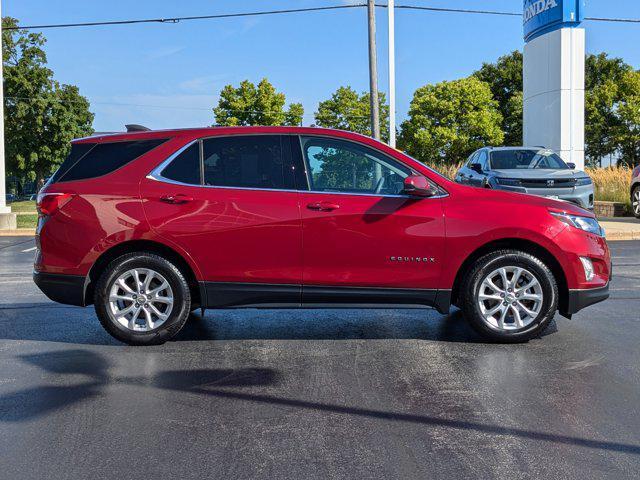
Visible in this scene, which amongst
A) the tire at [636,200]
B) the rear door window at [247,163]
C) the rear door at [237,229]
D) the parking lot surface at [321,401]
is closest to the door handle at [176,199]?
the rear door at [237,229]

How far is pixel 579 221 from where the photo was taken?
611cm

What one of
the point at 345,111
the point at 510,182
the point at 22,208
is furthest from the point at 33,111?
the point at 510,182

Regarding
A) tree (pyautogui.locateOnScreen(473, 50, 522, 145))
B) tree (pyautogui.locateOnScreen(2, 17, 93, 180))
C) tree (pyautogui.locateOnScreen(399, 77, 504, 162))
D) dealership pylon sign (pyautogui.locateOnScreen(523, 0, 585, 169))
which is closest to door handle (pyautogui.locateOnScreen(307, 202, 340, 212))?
dealership pylon sign (pyautogui.locateOnScreen(523, 0, 585, 169))

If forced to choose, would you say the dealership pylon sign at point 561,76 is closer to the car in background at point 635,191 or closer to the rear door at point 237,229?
the car in background at point 635,191

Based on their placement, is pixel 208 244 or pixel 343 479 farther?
pixel 208 244

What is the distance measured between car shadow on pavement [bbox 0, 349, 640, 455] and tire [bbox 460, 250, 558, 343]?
6.14ft

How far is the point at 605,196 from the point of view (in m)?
23.6

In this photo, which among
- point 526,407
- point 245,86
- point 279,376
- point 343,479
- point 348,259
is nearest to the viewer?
point 343,479

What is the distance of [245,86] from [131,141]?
227ft

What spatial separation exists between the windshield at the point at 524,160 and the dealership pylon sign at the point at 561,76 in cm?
659

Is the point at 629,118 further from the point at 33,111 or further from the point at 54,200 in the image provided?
the point at 54,200

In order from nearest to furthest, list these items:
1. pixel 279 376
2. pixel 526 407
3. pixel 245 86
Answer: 1. pixel 526 407
2. pixel 279 376
3. pixel 245 86

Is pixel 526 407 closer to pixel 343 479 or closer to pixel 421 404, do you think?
pixel 421 404

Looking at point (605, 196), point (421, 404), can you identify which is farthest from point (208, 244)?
point (605, 196)
